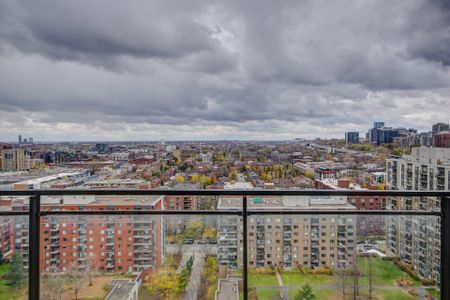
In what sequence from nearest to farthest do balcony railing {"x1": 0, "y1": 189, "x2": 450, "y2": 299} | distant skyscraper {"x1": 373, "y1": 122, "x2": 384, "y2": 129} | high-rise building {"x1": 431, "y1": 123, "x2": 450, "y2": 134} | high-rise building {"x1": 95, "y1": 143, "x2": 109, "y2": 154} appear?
1. balcony railing {"x1": 0, "y1": 189, "x2": 450, "y2": 299}
2. high-rise building {"x1": 431, "y1": 123, "x2": 450, "y2": 134}
3. high-rise building {"x1": 95, "y1": 143, "x2": 109, "y2": 154}
4. distant skyscraper {"x1": 373, "y1": 122, "x2": 384, "y2": 129}

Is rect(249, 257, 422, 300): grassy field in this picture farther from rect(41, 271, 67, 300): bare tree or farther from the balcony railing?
rect(41, 271, 67, 300): bare tree

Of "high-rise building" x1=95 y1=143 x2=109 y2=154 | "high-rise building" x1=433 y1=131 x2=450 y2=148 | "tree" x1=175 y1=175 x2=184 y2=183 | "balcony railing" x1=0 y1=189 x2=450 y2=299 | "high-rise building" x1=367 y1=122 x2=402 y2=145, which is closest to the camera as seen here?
"balcony railing" x1=0 y1=189 x2=450 y2=299

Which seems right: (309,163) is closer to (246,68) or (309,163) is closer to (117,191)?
(246,68)

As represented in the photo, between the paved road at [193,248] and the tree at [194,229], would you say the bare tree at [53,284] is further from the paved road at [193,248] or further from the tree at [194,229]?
the tree at [194,229]

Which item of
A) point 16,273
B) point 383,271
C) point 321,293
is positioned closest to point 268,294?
point 321,293

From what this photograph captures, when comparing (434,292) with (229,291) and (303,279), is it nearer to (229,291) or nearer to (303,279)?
(303,279)

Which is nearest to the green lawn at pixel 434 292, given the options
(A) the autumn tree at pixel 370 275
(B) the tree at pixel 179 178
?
(A) the autumn tree at pixel 370 275

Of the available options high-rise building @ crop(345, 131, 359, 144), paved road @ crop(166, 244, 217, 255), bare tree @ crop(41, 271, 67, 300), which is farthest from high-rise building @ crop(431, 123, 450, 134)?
bare tree @ crop(41, 271, 67, 300)
